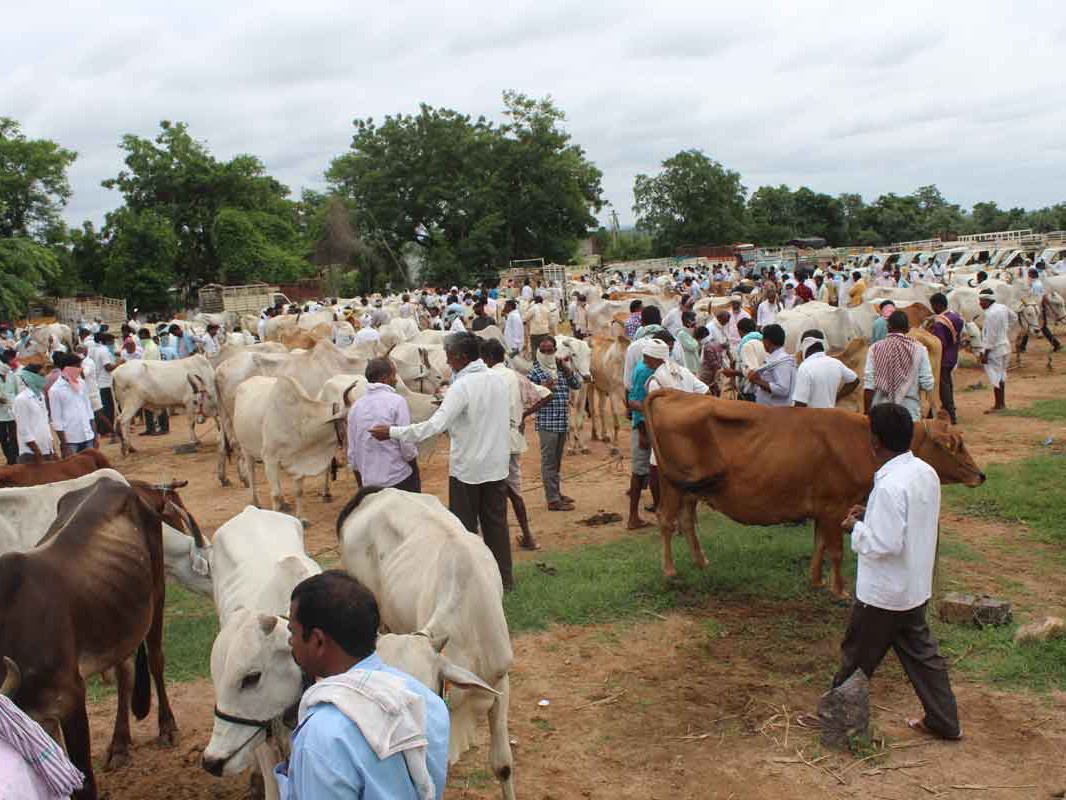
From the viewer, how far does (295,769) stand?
7.72 ft

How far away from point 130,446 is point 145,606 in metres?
11.6

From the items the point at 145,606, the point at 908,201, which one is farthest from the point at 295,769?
the point at 908,201

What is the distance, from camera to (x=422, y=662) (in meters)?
3.46

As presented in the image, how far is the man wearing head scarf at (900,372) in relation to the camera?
859cm

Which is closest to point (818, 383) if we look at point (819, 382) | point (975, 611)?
point (819, 382)

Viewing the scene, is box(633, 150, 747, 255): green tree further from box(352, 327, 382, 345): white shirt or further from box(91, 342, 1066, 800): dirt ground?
box(91, 342, 1066, 800): dirt ground

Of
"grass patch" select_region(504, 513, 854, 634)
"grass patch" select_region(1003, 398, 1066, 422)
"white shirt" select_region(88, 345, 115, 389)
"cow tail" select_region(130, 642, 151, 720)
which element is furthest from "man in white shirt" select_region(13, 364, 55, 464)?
"grass patch" select_region(1003, 398, 1066, 422)

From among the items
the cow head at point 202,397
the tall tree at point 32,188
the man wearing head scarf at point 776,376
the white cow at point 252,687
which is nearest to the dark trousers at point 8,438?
the cow head at point 202,397

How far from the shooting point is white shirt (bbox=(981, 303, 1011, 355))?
552 inches

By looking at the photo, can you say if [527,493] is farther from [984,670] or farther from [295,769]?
[295,769]

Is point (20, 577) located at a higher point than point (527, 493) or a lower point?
higher

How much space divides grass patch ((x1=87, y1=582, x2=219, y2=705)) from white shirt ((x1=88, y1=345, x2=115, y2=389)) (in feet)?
28.5

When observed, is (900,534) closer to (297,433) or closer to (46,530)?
(46,530)

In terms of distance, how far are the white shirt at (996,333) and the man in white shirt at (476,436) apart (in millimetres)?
9985
